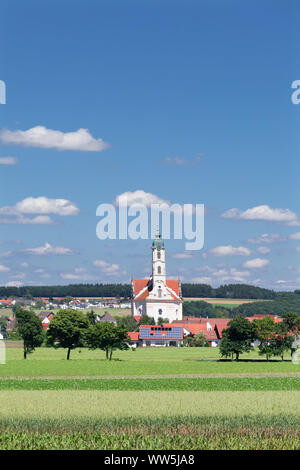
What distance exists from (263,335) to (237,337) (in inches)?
155

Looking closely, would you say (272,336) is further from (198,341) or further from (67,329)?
(198,341)

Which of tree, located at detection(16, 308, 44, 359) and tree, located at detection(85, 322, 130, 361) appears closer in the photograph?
tree, located at detection(16, 308, 44, 359)

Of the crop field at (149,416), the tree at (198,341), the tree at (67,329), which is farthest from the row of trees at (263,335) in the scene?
the tree at (198,341)

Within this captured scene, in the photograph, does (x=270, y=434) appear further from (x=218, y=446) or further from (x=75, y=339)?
(x=75, y=339)

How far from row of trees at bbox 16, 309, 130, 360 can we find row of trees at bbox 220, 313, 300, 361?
16.9m

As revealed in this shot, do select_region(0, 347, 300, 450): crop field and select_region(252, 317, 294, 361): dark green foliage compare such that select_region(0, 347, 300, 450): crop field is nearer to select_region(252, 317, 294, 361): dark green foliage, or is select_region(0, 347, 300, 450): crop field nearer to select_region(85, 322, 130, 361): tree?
select_region(252, 317, 294, 361): dark green foliage

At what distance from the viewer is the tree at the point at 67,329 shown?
110 metres

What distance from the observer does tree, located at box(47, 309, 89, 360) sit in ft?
360

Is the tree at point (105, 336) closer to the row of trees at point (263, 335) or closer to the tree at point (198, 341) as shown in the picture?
the row of trees at point (263, 335)

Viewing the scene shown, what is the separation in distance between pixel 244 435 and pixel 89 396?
1781 centimetres

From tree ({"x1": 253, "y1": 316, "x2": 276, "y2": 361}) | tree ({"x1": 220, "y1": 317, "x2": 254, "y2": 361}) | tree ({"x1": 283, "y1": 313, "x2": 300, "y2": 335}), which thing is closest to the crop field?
tree ({"x1": 220, "y1": 317, "x2": 254, "y2": 361})

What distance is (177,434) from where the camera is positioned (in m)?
33.4

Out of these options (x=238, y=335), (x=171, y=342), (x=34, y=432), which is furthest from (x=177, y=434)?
(x=171, y=342)

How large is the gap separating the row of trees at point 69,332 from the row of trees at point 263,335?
55.3 ft
